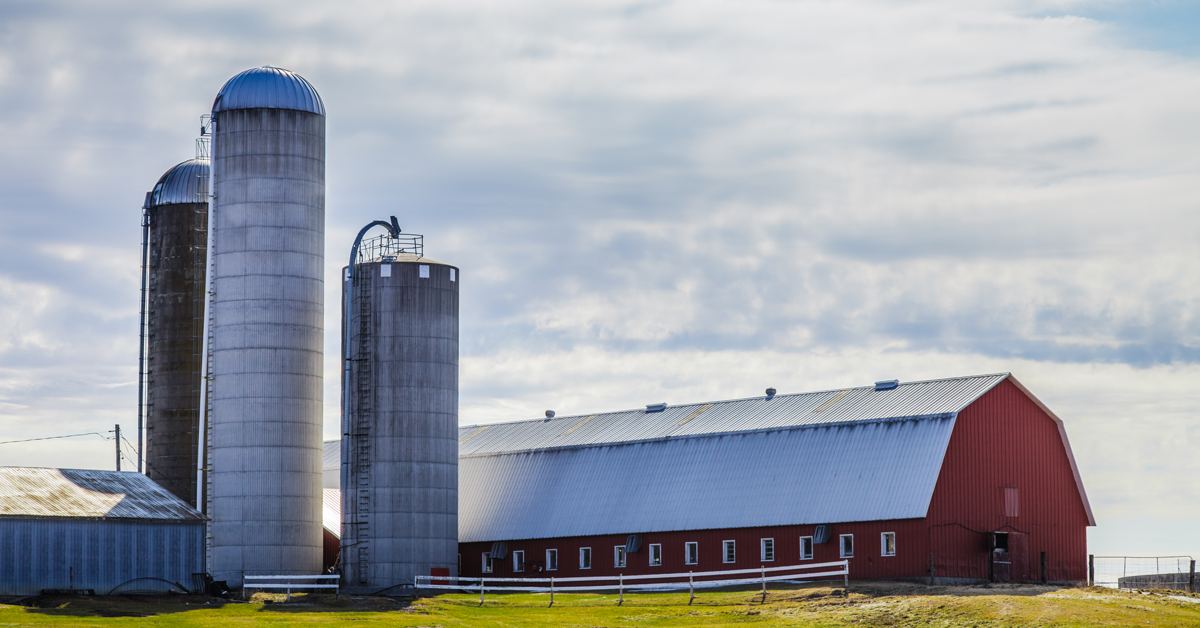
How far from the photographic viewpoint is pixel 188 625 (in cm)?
4891

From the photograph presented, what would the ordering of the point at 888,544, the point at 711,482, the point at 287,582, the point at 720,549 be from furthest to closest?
the point at 711,482
the point at 720,549
the point at 287,582
the point at 888,544

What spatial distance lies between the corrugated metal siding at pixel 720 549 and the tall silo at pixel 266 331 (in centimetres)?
977

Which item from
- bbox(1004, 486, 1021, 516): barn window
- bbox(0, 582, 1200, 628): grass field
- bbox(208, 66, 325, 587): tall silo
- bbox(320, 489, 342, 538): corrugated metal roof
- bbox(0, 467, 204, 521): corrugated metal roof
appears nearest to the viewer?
bbox(0, 582, 1200, 628): grass field

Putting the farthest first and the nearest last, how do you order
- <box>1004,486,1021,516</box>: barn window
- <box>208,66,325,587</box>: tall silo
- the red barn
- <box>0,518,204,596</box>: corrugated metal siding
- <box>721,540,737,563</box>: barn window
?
<box>208,66,325,587</box>: tall silo < <box>721,540,737,563</box>: barn window < <box>1004,486,1021,516</box>: barn window < the red barn < <box>0,518,204,596</box>: corrugated metal siding

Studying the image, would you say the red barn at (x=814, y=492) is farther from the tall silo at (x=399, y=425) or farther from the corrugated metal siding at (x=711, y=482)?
the tall silo at (x=399, y=425)

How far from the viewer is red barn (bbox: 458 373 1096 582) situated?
57688mm

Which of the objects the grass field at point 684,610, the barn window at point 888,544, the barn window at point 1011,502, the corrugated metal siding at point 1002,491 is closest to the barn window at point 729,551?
the grass field at point 684,610

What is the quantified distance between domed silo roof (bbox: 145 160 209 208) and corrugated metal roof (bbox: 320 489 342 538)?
15.2m

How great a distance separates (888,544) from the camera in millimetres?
56844

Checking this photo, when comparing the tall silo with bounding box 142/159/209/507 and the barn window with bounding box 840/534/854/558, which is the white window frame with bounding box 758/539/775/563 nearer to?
the barn window with bounding box 840/534/854/558

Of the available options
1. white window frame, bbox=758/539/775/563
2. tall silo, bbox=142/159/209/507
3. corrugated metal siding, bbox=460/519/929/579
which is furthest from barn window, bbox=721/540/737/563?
tall silo, bbox=142/159/209/507

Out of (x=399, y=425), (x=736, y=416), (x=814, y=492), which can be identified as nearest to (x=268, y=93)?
(x=399, y=425)

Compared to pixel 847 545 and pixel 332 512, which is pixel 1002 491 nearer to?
pixel 847 545

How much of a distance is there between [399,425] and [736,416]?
15.2 m
